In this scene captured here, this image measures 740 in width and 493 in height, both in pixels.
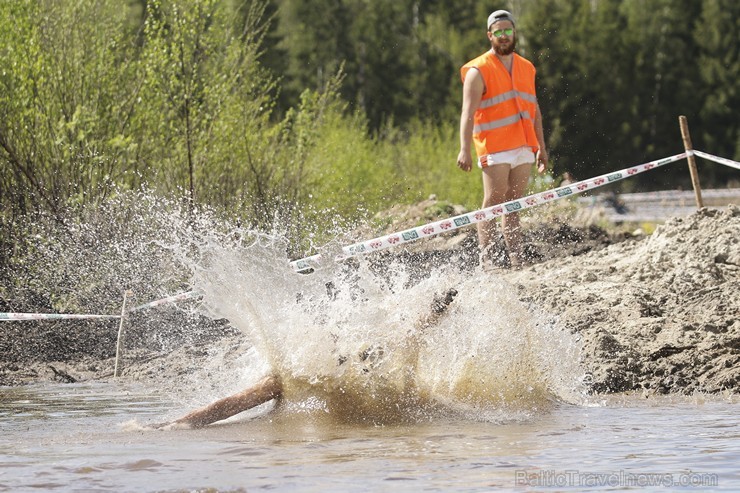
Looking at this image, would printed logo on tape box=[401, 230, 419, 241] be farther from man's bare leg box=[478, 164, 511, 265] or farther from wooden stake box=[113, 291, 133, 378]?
wooden stake box=[113, 291, 133, 378]

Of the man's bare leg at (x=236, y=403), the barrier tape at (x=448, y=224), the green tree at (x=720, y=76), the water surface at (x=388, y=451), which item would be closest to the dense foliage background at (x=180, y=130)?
the barrier tape at (x=448, y=224)

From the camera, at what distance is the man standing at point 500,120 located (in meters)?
11.2

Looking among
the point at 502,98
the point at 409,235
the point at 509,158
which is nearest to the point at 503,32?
the point at 502,98

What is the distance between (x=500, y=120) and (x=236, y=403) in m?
4.58

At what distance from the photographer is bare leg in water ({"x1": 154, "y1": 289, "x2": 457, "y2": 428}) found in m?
7.39

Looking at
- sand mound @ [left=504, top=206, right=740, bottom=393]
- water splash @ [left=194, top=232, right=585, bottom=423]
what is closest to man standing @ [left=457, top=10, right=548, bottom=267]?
sand mound @ [left=504, top=206, right=740, bottom=393]

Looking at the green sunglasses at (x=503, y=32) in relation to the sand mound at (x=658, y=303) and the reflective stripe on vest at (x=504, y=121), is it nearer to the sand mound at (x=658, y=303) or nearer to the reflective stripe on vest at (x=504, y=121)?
the reflective stripe on vest at (x=504, y=121)

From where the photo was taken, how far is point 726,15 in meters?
54.9

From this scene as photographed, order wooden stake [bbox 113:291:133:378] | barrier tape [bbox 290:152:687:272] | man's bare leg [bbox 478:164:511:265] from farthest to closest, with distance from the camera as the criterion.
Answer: man's bare leg [bbox 478:164:511:265] < wooden stake [bbox 113:291:133:378] < barrier tape [bbox 290:152:687:272]

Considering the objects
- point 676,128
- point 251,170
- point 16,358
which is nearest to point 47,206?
point 16,358

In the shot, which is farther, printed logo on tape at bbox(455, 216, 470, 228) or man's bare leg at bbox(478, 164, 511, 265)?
man's bare leg at bbox(478, 164, 511, 265)

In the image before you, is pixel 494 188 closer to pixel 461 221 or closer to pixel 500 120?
pixel 500 120

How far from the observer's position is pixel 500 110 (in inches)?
445

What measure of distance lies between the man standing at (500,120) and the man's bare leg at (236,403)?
3900mm
